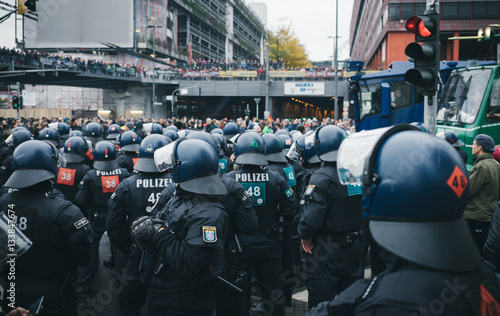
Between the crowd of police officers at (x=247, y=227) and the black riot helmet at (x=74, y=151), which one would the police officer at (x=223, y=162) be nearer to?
the crowd of police officers at (x=247, y=227)

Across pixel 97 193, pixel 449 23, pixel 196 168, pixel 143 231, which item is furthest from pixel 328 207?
pixel 449 23

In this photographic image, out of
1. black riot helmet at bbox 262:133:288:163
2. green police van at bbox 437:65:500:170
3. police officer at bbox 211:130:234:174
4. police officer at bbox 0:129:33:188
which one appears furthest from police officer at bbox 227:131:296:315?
police officer at bbox 0:129:33:188

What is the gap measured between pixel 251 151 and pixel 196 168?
2.10m

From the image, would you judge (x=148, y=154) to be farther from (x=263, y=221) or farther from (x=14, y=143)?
(x=14, y=143)

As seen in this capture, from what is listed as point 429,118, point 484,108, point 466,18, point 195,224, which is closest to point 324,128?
point 429,118

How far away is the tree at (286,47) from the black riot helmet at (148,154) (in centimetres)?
5125

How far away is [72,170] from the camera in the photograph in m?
6.71

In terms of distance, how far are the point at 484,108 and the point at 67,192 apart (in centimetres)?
836

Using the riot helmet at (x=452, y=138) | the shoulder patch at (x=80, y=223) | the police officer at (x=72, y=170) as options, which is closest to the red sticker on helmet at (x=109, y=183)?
the police officer at (x=72, y=170)

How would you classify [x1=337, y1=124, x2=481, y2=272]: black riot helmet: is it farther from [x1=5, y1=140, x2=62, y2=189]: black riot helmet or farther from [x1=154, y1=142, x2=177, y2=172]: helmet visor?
[x1=5, y1=140, x2=62, y2=189]: black riot helmet

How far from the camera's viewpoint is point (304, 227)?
4.27 metres

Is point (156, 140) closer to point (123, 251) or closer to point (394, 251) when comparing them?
point (123, 251)

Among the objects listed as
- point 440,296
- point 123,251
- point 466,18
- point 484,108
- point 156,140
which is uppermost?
point 466,18

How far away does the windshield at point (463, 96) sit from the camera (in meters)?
9.04
